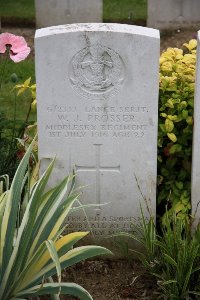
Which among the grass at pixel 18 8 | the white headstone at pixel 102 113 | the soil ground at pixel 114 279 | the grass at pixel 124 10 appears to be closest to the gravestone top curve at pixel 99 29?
the white headstone at pixel 102 113

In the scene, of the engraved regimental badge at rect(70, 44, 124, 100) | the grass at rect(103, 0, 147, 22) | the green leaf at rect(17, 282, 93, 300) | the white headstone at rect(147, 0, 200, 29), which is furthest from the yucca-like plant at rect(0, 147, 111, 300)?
the grass at rect(103, 0, 147, 22)

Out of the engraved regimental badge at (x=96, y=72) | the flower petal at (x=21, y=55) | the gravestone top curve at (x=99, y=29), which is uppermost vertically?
the gravestone top curve at (x=99, y=29)

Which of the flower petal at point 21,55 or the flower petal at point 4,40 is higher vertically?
the flower petal at point 4,40

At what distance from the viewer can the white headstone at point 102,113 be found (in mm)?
4055

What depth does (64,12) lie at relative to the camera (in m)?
9.82

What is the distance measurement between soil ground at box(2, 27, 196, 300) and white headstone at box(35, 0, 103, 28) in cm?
575

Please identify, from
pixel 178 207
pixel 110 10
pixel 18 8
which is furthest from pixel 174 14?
pixel 178 207

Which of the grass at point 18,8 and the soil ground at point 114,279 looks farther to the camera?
the grass at point 18,8

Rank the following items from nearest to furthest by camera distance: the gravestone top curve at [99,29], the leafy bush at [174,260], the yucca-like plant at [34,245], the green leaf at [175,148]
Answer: the yucca-like plant at [34,245] < the leafy bush at [174,260] < the gravestone top curve at [99,29] < the green leaf at [175,148]

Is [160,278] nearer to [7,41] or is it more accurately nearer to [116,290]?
[116,290]

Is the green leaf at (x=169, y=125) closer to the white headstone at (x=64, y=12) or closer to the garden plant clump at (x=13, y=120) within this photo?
the garden plant clump at (x=13, y=120)

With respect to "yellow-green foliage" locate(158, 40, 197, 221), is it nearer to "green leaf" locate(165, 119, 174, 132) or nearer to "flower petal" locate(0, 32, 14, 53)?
"green leaf" locate(165, 119, 174, 132)

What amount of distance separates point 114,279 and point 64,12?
20.2 ft

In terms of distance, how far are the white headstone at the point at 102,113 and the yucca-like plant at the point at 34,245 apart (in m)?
0.40
